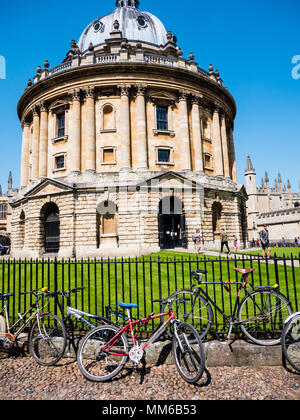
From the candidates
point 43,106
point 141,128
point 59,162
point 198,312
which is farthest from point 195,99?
point 198,312

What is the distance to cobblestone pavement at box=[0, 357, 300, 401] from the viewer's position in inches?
155

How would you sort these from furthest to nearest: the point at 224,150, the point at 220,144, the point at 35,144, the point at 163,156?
the point at 224,150 < the point at 220,144 < the point at 35,144 < the point at 163,156

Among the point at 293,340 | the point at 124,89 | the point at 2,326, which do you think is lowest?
the point at 293,340

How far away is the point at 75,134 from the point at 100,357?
22.9m

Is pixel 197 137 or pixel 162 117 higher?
pixel 162 117

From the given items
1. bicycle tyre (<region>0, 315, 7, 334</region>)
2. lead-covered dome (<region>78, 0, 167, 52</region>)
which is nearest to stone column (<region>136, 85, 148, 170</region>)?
lead-covered dome (<region>78, 0, 167, 52</region>)

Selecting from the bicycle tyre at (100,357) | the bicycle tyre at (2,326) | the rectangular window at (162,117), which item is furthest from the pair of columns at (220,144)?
the bicycle tyre at (2,326)

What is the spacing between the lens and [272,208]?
70.2m

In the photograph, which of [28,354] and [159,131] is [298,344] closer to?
[28,354]

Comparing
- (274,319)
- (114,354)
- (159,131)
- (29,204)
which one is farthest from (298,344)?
(29,204)

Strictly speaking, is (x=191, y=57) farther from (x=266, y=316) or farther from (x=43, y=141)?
(x=266, y=316)

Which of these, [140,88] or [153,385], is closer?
[153,385]

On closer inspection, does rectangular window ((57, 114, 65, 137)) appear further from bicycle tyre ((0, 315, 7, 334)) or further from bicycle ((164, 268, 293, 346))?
bicycle ((164, 268, 293, 346))
